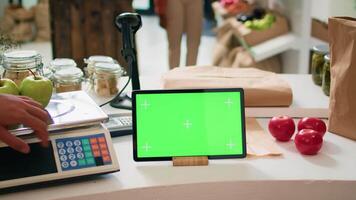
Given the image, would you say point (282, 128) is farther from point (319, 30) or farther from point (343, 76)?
point (319, 30)

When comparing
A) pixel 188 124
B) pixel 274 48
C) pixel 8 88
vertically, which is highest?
pixel 8 88

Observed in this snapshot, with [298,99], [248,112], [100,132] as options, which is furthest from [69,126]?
[298,99]

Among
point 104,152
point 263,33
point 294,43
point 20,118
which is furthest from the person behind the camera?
point 263,33

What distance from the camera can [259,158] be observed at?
1.46 metres

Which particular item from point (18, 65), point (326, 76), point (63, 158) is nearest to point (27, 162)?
point (63, 158)

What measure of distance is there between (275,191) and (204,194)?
177 millimetres

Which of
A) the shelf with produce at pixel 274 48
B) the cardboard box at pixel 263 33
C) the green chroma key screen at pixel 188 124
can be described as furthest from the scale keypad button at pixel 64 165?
the cardboard box at pixel 263 33

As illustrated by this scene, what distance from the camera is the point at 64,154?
50.6 inches

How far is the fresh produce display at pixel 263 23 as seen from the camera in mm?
4082

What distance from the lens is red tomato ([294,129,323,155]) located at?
1.46 meters

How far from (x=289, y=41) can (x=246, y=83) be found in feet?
7.40

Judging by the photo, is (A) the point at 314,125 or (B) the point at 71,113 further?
(A) the point at 314,125

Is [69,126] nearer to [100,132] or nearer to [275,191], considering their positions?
[100,132]

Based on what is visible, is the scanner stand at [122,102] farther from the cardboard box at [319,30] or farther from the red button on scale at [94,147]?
the cardboard box at [319,30]
